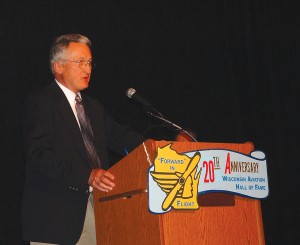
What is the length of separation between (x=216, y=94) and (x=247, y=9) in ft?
2.75

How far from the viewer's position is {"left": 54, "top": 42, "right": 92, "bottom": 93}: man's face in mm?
2313

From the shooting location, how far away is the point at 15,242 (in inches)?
112

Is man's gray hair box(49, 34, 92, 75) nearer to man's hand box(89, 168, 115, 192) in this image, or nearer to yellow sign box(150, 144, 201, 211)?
man's hand box(89, 168, 115, 192)

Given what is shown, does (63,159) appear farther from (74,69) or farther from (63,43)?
(63,43)

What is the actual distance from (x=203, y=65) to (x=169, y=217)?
8.62ft

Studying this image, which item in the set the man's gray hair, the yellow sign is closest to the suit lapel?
the man's gray hair

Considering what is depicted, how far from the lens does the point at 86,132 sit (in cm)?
220

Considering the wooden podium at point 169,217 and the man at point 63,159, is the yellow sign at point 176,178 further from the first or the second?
the man at point 63,159

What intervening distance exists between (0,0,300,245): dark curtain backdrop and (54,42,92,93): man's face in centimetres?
82

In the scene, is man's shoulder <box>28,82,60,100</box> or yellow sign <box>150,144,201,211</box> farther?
man's shoulder <box>28,82,60,100</box>

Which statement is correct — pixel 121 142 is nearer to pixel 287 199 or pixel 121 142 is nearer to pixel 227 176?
pixel 227 176

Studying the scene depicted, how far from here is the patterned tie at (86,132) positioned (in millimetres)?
2125

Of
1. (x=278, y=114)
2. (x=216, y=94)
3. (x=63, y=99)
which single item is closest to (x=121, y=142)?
(x=63, y=99)

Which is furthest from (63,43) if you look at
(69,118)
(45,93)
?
(69,118)
